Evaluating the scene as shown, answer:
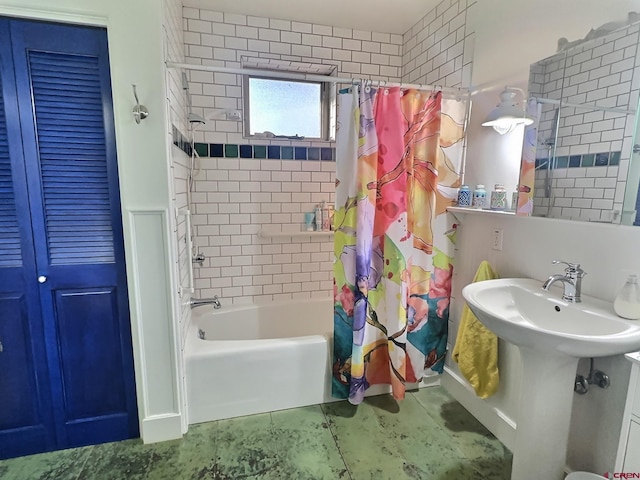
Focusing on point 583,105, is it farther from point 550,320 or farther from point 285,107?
point 285,107

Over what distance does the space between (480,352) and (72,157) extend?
2.36 m

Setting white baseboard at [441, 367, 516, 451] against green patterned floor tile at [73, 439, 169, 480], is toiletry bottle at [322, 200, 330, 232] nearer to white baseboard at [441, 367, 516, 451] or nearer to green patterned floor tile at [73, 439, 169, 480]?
white baseboard at [441, 367, 516, 451]

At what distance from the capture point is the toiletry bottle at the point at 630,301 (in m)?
1.16

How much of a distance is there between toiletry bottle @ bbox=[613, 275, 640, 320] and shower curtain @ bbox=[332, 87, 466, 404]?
0.98 metres

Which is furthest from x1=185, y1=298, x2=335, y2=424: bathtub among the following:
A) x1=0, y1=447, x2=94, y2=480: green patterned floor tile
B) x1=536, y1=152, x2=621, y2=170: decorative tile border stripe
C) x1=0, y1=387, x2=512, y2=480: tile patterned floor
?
x1=536, y1=152, x2=621, y2=170: decorative tile border stripe

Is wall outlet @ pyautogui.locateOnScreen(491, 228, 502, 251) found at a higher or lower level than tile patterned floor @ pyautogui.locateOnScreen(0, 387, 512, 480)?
higher

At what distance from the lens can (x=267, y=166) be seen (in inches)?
106

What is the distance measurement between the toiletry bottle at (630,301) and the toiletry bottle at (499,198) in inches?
28.8

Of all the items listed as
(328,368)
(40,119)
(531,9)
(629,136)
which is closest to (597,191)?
(629,136)

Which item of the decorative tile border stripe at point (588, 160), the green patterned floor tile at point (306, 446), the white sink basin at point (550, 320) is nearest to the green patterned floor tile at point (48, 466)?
the green patterned floor tile at point (306, 446)

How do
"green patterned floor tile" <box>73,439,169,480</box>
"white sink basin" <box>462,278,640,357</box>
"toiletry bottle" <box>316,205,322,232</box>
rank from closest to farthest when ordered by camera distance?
"white sink basin" <box>462,278,640,357</box>
"green patterned floor tile" <box>73,439,169,480</box>
"toiletry bottle" <box>316,205,322,232</box>

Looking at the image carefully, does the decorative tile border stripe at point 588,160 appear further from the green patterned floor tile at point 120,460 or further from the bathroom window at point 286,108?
the green patterned floor tile at point 120,460

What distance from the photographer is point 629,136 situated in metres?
1.28

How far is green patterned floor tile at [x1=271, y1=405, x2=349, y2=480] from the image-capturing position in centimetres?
165
